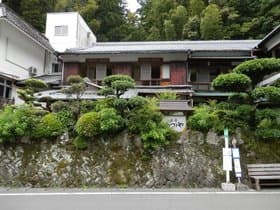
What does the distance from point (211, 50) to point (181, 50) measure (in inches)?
92.5

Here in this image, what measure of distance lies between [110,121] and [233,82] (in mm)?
4363

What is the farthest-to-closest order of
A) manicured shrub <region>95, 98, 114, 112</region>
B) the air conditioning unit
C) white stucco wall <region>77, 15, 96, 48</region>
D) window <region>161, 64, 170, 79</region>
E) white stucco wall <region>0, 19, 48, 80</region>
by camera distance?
white stucco wall <region>77, 15, 96, 48</region> < the air conditioning unit < window <region>161, 64, 170, 79</region> < white stucco wall <region>0, 19, 48, 80</region> < manicured shrub <region>95, 98, 114, 112</region>

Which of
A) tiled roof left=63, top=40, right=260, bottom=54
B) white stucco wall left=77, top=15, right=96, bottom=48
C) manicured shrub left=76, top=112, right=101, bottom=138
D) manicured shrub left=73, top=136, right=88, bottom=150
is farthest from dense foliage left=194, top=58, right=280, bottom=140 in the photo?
white stucco wall left=77, top=15, right=96, bottom=48

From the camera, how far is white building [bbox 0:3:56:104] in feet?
65.6

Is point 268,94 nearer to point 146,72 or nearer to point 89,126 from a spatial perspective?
point 89,126

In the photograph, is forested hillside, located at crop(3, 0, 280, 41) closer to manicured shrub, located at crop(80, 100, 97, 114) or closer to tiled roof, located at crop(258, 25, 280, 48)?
tiled roof, located at crop(258, 25, 280, 48)

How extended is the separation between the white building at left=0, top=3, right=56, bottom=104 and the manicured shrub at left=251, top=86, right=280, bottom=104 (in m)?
15.1

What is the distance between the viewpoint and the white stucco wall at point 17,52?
2026 cm

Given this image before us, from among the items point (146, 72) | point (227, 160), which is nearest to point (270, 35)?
point (146, 72)

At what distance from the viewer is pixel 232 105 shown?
37.2 feet

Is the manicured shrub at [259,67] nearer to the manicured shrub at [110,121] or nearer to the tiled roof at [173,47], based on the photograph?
the manicured shrub at [110,121]

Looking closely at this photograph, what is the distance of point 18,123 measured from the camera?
34.7 feet
